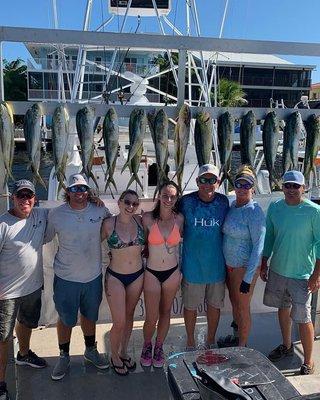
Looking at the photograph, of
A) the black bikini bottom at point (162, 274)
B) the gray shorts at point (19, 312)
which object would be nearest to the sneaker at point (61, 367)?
the gray shorts at point (19, 312)

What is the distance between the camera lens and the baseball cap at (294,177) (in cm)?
311

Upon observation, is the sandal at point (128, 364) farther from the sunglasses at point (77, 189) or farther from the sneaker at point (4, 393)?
the sunglasses at point (77, 189)

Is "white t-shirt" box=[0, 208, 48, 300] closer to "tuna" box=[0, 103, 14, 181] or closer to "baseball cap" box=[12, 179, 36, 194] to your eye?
"baseball cap" box=[12, 179, 36, 194]

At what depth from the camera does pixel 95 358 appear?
3.36 m

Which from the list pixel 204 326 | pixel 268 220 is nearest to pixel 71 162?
pixel 204 326

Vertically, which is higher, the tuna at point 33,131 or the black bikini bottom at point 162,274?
the tuna at point 33,131

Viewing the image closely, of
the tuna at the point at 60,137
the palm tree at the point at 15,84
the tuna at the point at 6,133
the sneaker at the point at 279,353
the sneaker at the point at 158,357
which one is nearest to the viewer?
the tuna at the point at 6,133

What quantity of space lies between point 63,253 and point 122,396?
1.10 m

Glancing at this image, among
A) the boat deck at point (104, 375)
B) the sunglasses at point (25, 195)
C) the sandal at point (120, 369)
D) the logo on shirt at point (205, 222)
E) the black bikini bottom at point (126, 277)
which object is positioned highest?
the sunglasses at point (25, 195)

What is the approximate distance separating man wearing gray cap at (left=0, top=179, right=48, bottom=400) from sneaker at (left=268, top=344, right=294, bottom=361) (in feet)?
6.52

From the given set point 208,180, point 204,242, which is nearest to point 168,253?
point 204,242

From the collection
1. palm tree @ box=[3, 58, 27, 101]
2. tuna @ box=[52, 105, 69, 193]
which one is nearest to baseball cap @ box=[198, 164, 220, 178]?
tuna @ box=[52, 105, 69, 193]

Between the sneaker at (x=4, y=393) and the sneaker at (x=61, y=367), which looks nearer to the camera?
the sneaker at (x=4, y=393)

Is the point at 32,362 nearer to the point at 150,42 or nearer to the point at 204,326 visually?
the point at 204,326
